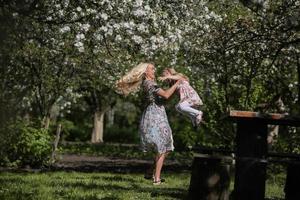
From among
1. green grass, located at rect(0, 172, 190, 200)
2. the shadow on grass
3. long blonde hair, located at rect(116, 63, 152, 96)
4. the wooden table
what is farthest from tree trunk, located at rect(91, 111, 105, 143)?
the wooden table

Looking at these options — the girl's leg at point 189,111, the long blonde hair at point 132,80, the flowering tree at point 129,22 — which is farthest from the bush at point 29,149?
Answer: the girl's leg at point 189,111

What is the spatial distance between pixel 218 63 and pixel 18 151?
5511mm

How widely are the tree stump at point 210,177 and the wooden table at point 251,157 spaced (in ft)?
0.90

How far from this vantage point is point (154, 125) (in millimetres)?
10305

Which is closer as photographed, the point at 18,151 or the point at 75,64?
the point at 18,151

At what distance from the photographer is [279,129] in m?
23.7

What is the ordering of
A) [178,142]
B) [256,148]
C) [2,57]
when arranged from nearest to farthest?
1. [2,57]
2. [256,148]
3. [178,142]

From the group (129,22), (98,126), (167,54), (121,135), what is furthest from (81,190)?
(121,135)

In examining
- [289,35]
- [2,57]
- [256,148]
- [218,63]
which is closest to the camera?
[2,57]

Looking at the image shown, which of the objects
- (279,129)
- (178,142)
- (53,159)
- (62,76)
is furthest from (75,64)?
(178,142)

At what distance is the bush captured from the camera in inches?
623

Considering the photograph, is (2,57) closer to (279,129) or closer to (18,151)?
(18,151)

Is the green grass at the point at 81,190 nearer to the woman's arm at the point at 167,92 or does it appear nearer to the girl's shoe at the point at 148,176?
the girl's shoe at the point at 148,176

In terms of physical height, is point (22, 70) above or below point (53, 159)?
above
